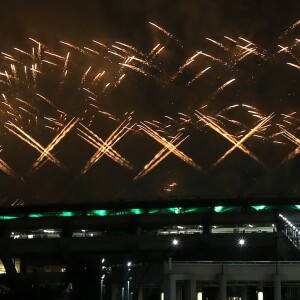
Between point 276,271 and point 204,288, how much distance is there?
4132 millimetres

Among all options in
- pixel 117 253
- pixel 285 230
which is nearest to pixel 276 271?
pixel 285 230

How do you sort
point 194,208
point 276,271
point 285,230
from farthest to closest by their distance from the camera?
point 194,208, point 285,230, point 276,271

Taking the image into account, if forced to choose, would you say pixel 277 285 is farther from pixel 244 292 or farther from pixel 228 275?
pixel 228 275

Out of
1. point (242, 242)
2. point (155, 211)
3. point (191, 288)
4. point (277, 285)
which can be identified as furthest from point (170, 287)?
point (155, 211)

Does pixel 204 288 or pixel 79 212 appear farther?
pixel 79 212

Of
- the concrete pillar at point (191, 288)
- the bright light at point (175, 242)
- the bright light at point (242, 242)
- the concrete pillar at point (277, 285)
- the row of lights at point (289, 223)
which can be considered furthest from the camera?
the bright light at point (175, 242)

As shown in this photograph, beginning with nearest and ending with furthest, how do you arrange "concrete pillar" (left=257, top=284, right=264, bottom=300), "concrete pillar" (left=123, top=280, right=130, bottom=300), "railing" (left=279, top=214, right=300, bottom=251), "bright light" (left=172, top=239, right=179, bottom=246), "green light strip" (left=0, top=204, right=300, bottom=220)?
"concrete pillar" (left=257, top=284, right=264, bottom=300)
"concrete pillar" (left=123, top=280, right=130, bottom=300)
"railing" (left=279, top=214, right=300, bottom=251)
"bright light" (left=172, top=239, right=179, bottom=246)
"green light strip" (left=0, top=204, right=300, bottom=220)

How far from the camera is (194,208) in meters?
83.2

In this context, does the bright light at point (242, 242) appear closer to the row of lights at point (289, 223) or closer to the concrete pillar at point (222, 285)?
the row of lights at point (289, 223)

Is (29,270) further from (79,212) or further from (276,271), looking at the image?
(276,271)

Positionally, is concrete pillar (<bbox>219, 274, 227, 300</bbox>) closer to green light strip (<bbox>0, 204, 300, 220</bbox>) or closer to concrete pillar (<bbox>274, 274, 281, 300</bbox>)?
concrete pillar (<bbox>274, 274, 281, 300</bbox>)

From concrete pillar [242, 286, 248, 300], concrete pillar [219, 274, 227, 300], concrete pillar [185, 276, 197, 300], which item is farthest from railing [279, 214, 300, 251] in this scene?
concrete pillar [185, 276, 197, 300]

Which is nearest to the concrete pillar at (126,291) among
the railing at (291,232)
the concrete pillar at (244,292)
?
the concrete pillar at (244,292)

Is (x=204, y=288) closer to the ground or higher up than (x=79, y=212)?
closer to the ground
